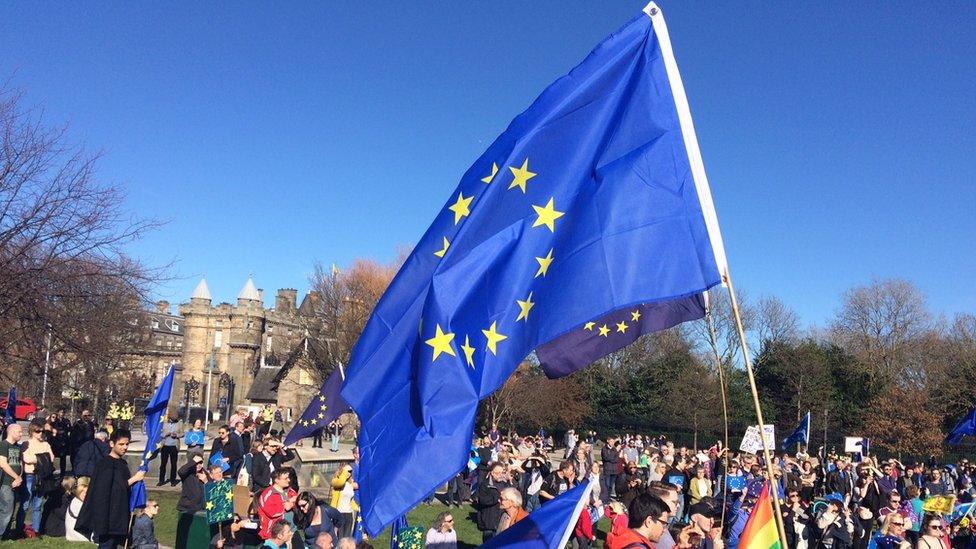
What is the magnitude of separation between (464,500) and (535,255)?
680 inches

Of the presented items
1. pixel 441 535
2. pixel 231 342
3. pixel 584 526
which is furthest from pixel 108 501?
pixel 231 342

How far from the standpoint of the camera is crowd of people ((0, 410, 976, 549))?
9.32m

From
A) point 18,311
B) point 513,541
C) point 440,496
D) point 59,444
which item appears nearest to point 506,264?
point 513,541

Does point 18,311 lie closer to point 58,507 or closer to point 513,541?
point 58,507

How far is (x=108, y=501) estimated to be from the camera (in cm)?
1011

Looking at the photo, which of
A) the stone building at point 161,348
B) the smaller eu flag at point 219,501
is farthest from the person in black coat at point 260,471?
the stone building at point 161,348

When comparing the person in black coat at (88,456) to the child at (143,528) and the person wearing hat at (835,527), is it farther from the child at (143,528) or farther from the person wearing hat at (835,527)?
the person wearing hat at (835,527)

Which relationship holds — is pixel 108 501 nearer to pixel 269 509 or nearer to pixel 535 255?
pixel 269 509

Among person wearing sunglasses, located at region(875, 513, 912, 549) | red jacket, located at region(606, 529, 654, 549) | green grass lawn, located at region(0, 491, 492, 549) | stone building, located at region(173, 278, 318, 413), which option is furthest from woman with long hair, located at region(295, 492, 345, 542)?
stone building, located at region(173, 278, 318, 413)

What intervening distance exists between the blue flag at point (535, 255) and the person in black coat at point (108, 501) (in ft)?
18.2

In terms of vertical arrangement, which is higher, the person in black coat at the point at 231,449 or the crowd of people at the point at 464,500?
the person in black coat at the point at 231,449

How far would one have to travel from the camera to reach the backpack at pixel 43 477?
13.9 m

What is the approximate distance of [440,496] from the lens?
22.4 meters

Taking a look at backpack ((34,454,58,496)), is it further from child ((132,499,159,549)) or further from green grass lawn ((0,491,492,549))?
child ((132,499,159,549))
